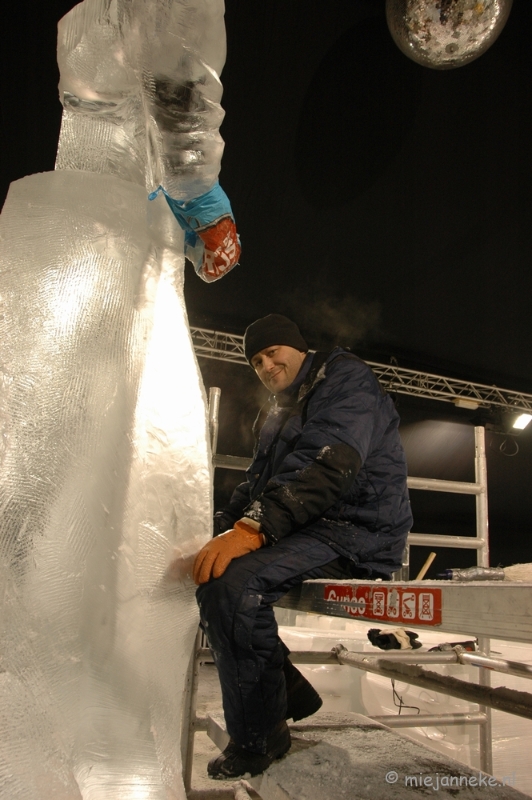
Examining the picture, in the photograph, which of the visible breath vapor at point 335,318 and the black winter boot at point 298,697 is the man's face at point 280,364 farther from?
the visible breath vapor at point 335,318

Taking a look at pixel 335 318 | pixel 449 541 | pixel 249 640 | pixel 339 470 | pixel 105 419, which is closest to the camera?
pixel 105 419

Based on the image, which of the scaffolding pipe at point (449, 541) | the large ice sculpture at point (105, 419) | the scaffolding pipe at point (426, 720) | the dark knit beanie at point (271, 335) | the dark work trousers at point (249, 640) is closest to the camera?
the large ice sculpture at point (105, 419)

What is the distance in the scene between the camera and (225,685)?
4.20 ft

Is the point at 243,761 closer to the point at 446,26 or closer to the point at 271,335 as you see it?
the point at 271,335

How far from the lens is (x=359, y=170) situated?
164 inches

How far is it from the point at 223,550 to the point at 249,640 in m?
0.28

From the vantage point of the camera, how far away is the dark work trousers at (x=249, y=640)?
4.09 ft

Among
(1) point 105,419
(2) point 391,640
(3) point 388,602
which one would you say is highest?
(1) point 105,419

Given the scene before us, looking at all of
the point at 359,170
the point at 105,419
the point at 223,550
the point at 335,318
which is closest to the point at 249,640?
the point at 223,550

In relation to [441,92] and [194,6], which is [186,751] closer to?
[194,6]

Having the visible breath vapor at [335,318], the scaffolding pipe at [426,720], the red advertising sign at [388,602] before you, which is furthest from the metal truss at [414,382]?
the red advertising sign at [388,602]

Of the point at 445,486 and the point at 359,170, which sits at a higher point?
the point at 359,170

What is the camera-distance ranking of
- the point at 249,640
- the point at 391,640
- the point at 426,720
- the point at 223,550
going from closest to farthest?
the point at 223,550 → the point at 249,640 → the point at 391,640 → the point at 426,720

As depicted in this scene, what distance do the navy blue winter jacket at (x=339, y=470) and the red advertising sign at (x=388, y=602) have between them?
0.20 meters
